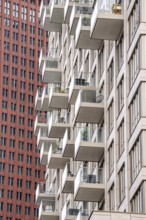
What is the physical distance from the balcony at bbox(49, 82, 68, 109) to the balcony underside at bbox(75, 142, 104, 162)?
43.5 ft

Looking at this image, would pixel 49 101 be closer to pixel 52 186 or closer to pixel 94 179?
pixel 52 186

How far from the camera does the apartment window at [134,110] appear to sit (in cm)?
5038

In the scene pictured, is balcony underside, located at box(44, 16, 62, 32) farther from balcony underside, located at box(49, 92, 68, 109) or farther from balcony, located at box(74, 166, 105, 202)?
balcony, located at box(74, 166, 105, 202)

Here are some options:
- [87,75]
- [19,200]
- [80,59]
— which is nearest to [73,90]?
[87,75]

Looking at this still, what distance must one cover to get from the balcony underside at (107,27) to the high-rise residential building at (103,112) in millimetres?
62

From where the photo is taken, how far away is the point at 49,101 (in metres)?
77.4

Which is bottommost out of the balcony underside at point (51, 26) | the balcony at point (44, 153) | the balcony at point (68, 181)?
the balcony at point (44, 153)

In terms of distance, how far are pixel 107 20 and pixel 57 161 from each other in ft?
78.5

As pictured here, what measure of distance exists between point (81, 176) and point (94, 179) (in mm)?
891

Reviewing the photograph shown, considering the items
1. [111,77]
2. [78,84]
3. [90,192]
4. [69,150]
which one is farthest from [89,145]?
[69,150]

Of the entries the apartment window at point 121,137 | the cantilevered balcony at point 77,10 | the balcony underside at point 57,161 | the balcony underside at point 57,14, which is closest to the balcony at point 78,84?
the cantilevered balcony at point 77,10

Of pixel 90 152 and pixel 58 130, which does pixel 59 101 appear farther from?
pixel 90 152

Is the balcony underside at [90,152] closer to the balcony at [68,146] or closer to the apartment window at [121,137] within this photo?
the apartment window at [121,137]

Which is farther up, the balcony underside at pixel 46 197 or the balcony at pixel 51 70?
the balcony at pixel 51 70
